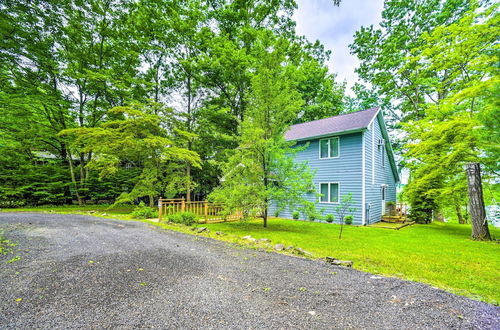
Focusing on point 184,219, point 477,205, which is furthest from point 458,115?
point 184,219

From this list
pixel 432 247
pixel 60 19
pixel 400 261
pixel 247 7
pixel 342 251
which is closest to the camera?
pixel 400 261

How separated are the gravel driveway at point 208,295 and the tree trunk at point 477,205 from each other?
7.15 meters

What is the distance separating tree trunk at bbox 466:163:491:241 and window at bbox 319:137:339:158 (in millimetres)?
5482

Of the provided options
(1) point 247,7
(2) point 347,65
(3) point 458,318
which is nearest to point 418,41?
(2) point 347,65

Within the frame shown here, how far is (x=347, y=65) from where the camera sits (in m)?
20.2

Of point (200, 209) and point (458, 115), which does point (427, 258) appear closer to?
point (458, 115)

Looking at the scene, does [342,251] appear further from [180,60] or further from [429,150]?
[180,60]

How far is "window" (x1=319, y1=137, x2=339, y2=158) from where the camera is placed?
12109mm

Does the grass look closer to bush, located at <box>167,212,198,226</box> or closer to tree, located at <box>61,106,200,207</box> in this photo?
bush, located at <box>167,212,198,226</box>

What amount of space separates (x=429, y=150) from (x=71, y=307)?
43.8ft

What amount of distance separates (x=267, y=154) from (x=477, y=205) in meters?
8.23

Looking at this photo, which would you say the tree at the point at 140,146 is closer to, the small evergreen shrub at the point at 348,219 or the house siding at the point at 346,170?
the house siding at the point at 346,170

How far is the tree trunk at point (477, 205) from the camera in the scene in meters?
7.69

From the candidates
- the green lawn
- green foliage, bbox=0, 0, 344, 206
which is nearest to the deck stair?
the green lawn
